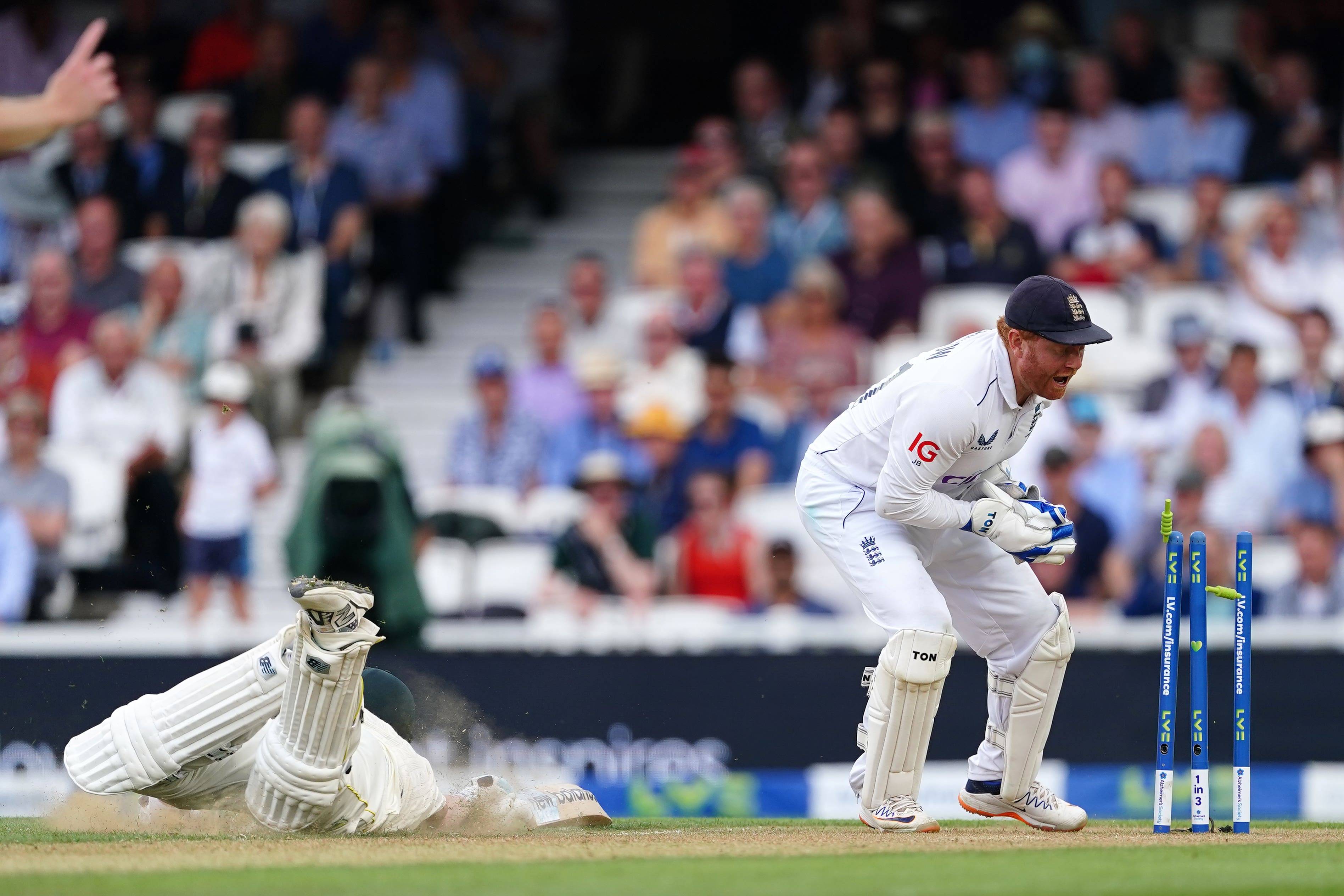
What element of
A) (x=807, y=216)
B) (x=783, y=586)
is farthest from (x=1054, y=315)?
(x=807, y=216)

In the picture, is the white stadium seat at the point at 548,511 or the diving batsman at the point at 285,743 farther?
the white stadium seat at the point at 548,511

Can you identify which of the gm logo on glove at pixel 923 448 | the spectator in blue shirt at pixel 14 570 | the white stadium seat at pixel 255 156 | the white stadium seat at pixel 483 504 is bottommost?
the spectator in blue shirt at pixel 14 570

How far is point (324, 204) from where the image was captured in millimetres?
13508

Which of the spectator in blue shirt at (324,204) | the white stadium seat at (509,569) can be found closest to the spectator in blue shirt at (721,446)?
the white stadium seat at (509,569)

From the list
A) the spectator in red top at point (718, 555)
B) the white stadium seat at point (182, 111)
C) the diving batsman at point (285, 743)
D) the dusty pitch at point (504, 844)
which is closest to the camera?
the dusty pitch at point (504, 844)

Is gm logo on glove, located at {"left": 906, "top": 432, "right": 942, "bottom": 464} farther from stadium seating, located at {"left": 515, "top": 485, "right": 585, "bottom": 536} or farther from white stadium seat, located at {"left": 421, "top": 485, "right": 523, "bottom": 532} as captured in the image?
white stadium seat, located at {"left": 421, "top": 485, "right": 523, "bottom": 532}

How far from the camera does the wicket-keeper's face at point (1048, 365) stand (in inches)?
253

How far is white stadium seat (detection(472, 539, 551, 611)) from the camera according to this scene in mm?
11164

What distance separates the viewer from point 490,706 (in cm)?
1000

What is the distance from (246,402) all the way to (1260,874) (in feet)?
25.8

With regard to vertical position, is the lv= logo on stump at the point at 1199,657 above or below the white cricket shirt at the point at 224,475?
above

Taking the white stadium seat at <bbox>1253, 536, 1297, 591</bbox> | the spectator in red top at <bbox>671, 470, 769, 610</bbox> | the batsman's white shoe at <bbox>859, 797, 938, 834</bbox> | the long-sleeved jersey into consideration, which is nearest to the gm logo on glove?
the long-sleeved jersey

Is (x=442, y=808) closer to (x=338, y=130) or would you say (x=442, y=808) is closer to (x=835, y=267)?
(x=835, y=267)

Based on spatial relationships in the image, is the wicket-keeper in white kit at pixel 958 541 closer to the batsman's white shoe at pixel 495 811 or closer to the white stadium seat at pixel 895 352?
the batsman's white shoe at pixel 495 811
